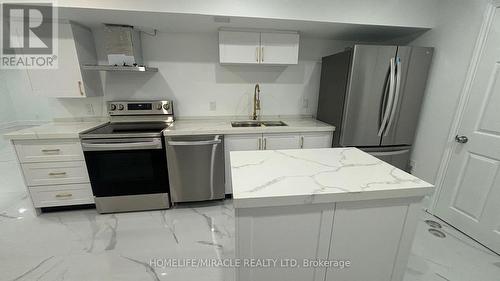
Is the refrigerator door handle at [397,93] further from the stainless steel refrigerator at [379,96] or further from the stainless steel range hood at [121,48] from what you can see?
the stainless steel range hood at [121,48]

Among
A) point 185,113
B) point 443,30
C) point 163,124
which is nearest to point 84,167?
point 163,124

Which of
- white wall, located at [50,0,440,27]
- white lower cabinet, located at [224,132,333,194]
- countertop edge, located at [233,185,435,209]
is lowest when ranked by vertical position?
white lower cabinet, located at [224,132,333,194]

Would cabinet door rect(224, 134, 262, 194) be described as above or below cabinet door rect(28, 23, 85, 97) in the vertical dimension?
below

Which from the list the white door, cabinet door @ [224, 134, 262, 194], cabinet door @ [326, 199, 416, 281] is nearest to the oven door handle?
cabinet door @ [224, 134, 262, 194]

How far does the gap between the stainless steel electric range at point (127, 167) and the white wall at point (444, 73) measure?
2.94m

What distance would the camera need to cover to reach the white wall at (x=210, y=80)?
2.57 metres

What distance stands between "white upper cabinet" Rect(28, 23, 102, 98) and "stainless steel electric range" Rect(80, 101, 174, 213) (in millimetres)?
514

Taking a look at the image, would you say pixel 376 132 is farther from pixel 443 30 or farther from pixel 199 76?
pixel 199 76

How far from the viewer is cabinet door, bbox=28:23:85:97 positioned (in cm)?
209

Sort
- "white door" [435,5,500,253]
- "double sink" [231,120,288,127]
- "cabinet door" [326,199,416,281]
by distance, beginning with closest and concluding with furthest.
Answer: "cabinet door" [326,199,416,281]
"white door" [435,5,500,253]
"double sink" [231,120,288,127]

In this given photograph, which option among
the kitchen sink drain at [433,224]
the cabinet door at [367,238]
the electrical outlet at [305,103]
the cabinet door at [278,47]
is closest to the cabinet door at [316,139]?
the electrical outlet at [305,103]

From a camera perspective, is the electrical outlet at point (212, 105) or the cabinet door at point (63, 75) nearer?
the cabinet door at point (63, 75)

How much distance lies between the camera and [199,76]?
270 cm

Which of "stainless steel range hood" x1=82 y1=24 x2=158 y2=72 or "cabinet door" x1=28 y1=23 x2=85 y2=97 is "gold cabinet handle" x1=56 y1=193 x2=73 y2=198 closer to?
"cabinet door" x1=28 y1=23 x2=85 y2=97
